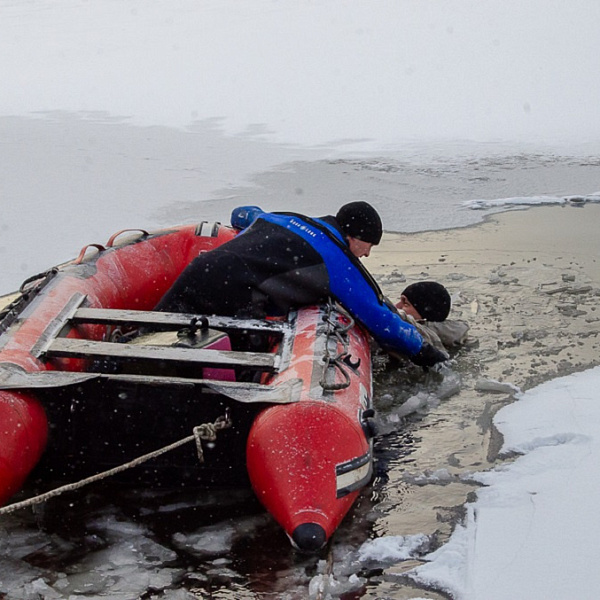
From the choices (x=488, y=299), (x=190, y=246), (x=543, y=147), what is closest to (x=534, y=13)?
Result: (x=543, y=147)

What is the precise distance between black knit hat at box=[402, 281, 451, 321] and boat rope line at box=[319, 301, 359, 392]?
1.11 metres

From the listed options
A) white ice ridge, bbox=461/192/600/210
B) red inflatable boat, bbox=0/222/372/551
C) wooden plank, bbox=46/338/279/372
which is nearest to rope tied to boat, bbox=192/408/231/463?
red inflatable boat, bbox=0/222/372/551

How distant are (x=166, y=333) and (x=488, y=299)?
116 inches

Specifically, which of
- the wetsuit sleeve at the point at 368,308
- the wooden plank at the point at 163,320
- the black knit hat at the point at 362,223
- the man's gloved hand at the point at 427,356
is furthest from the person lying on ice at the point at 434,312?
the wooden plank at the point at 163,320

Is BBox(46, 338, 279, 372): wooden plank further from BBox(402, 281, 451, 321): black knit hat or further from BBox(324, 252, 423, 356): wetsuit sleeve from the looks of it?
BBox(402, 281, 451, 321): black knit hat

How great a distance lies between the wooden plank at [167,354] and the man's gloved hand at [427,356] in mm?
1269

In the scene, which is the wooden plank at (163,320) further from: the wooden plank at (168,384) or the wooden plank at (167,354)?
the wooden plank at (168,384)

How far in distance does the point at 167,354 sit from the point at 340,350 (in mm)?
832

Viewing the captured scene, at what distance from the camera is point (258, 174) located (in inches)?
386

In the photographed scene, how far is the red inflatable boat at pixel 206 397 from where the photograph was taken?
3.42 m

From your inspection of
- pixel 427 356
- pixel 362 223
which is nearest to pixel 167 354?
pixel 362 223

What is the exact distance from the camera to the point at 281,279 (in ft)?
15.4

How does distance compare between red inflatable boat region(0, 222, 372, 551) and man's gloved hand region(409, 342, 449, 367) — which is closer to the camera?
red inflatable boat region(0, 222, 372, 551)

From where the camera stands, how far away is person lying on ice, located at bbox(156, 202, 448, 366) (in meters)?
4.63
